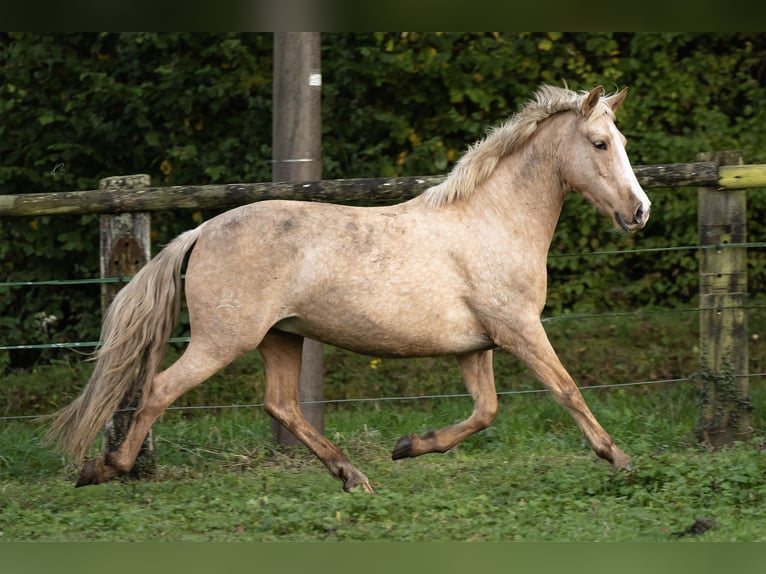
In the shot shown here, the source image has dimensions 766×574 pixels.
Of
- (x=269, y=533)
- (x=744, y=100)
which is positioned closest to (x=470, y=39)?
(x=744, y=100)

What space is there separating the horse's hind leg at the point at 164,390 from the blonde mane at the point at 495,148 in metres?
1.36

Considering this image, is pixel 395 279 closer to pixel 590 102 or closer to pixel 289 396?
pixel 289 396

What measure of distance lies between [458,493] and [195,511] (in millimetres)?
1294

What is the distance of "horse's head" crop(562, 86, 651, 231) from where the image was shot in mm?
5328

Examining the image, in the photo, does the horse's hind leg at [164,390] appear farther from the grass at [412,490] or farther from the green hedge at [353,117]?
the green hedge at [353,117]

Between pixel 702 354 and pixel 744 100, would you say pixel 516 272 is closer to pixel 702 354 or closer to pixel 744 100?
pixel 702 354

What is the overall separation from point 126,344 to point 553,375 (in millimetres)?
2167

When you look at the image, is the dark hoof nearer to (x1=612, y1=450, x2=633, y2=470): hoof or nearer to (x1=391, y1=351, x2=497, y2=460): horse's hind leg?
(x1=391, y1=351, x2=497, y2=460): horse's hind leg

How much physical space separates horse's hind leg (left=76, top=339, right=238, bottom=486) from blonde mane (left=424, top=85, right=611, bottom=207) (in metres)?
1.36

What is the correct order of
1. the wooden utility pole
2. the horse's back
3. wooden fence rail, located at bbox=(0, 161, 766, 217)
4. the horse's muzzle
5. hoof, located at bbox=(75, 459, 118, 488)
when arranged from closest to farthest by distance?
1. the horse's muzzle
2. the horse's back
3. hoof, located at bbox=(75, 459, 118, 488)
4. wooden fence rail, located at bbox=(0, 161, 766, 217)
5. the wooden utility pole

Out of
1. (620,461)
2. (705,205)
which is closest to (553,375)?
(620,461)

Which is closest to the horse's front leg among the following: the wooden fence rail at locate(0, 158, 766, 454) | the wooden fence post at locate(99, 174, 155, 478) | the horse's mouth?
the horse's mouth

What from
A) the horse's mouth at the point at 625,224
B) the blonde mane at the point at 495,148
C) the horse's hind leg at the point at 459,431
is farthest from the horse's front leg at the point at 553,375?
the blonde mane at the point at 495,148

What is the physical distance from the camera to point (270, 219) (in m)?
5.48
